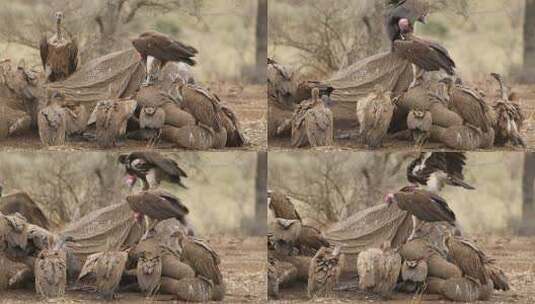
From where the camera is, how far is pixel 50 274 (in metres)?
16.7

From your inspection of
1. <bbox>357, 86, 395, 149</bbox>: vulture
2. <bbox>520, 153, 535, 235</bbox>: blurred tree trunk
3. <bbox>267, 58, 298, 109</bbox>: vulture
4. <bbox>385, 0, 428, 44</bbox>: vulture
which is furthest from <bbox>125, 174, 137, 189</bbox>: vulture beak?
<bbox>520, 153, 535, 235</bbox>: blurred tree trunk

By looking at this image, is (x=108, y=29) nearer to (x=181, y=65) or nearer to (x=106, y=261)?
(x=181, y=65)

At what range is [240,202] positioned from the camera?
17.2m

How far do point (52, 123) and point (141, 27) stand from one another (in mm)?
1078

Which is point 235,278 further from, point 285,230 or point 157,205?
point 157,205

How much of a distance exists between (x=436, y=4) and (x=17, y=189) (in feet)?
12.1

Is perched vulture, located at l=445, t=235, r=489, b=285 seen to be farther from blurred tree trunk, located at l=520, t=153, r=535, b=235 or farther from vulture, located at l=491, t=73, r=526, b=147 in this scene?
vulture, located at l=491, t=73, r=526, b=147

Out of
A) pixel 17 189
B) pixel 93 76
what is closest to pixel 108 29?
pixel 93 76

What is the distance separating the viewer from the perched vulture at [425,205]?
16.7 metres

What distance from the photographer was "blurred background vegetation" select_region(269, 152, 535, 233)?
1695cm

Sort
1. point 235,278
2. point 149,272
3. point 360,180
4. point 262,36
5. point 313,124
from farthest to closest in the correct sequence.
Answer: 1. point 262,36
2. point 360,180
3. point 235,278
4. point 313,124
5. point 149,272

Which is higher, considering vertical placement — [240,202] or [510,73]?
[510,73]

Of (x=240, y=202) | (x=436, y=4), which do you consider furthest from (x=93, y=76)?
(x=436, y=4)

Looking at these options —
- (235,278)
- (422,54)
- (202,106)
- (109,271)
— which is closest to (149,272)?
A: (109,271)
